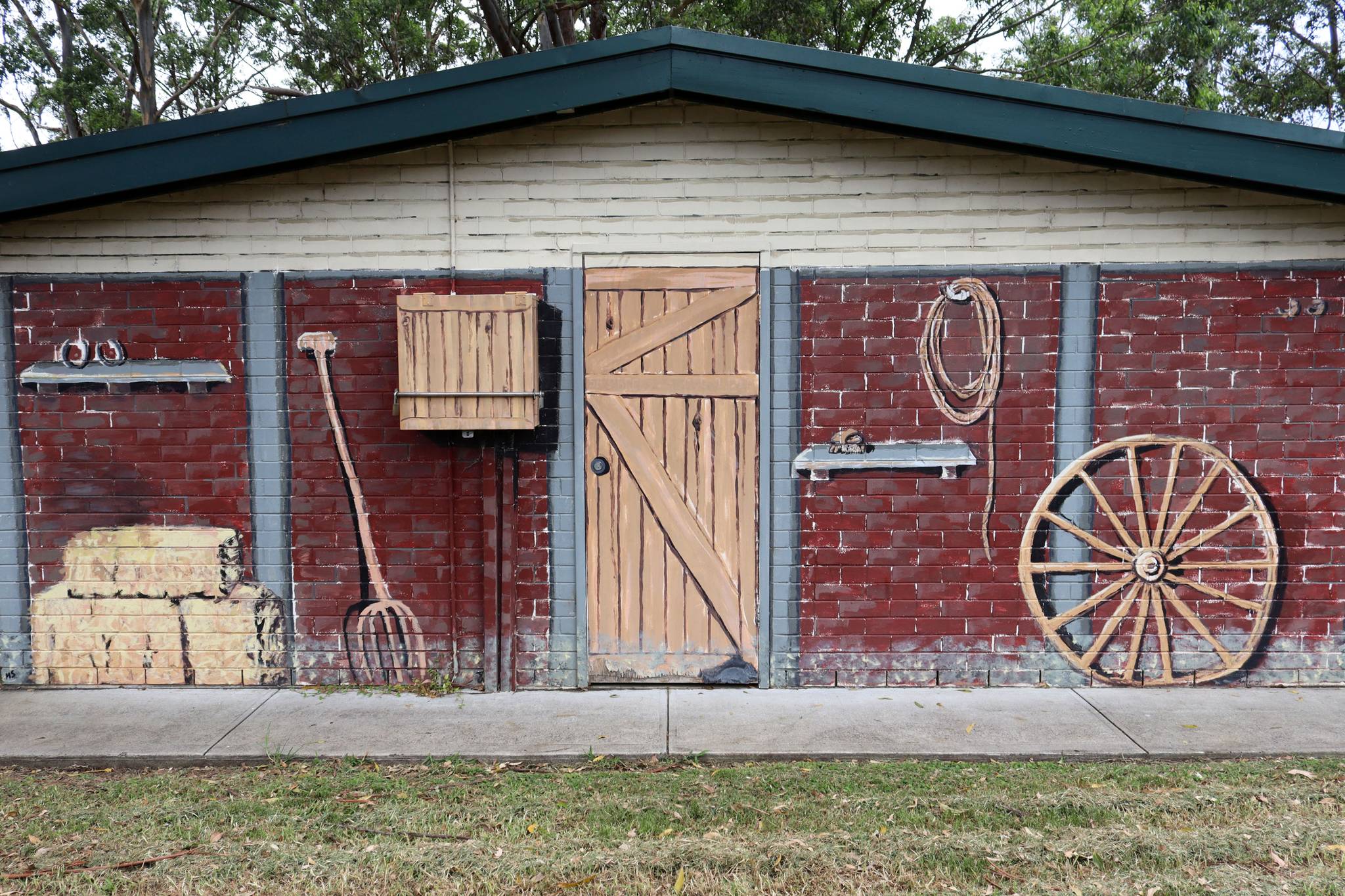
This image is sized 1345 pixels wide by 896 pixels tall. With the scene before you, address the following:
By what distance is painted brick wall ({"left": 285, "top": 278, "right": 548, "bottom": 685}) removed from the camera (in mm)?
5184

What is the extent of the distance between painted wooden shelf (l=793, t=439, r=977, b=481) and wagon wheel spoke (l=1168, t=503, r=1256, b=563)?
1.26 m

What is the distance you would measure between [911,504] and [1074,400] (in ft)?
3.56

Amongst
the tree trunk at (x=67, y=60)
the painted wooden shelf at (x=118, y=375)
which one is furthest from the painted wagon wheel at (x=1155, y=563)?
the tree trunk at (x=67, y=60)

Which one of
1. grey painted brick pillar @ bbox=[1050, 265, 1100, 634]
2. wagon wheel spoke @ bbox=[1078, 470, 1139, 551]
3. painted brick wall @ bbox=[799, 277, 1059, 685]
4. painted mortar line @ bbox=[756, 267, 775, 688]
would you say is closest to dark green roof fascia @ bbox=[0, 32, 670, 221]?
painted mortar line @ bbox=[756, 267, 775, 688]

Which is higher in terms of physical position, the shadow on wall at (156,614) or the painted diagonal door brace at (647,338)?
the painted diagonal door brace at (647,338)

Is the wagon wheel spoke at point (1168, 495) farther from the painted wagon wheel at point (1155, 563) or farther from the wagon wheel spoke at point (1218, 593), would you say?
the wagon wheel spoke at point (1218, 593)

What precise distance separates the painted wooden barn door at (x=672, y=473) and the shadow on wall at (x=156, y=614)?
1984 millimetres

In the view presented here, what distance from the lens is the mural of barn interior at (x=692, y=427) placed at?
Result: 16.7ft

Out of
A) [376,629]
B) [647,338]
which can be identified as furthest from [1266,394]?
[376,629]

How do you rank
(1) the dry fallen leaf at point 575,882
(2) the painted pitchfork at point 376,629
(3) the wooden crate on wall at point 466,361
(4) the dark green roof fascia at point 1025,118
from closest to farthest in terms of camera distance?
(1) the dry fallen leaf at point 575,882 → (4) the dark green roof fascia at point 1025,118 → (3) the wooden crate on wall at point 466,361 → (2) the painted pitchfork at point 376,629

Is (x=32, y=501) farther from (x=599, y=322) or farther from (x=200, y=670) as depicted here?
(x=599, y=322)

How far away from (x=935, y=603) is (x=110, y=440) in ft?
15.8

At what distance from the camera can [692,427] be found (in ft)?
17.2

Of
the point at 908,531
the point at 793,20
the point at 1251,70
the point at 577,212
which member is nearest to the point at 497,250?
the point at 577,212
